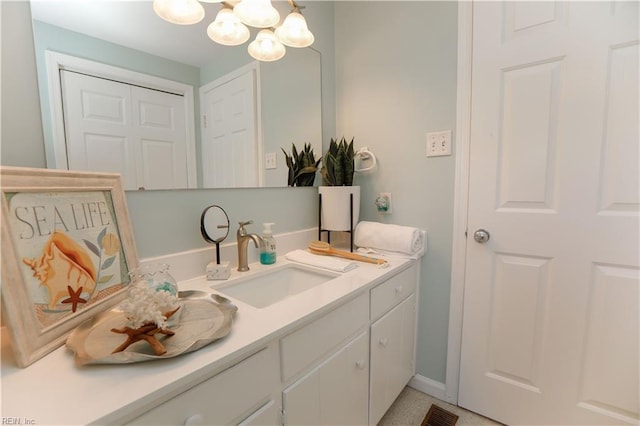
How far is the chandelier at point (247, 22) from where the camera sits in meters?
0.98

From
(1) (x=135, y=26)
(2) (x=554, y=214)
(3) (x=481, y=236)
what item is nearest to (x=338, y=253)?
(3) (x=481, y=236)

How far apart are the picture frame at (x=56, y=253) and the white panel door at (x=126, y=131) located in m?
0.13

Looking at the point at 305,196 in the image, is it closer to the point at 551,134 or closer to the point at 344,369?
the point at 344,369

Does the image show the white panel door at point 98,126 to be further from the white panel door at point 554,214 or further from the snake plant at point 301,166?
the white panel door at point 554,214

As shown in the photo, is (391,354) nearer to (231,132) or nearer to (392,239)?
(392,239)

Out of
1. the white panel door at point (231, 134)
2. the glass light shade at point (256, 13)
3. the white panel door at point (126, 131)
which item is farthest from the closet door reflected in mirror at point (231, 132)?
the glass light shade at point (256, 13)

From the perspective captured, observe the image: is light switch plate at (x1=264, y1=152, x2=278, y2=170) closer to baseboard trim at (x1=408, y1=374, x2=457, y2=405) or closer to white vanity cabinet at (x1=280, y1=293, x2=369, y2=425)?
white vanity cabinet at (x1=280, y1=293, x2=369, y2=425)

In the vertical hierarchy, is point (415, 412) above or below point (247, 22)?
below

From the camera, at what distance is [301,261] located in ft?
4.23

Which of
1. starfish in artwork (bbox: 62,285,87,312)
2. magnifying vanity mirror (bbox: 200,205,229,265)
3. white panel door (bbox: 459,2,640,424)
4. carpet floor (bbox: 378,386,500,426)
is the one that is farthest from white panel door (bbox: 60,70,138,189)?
carpet floor (bbox: 378,386,500,426)

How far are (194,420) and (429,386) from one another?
4.64 feet

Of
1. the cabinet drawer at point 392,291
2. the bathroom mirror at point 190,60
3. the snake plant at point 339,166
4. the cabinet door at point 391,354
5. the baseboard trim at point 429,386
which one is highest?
the bathroom mirror at point 190,60

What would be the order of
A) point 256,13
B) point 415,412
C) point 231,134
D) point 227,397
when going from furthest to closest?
point 415,412, point 231,134, point 256,13, point 227,397

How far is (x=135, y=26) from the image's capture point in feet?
3.05
